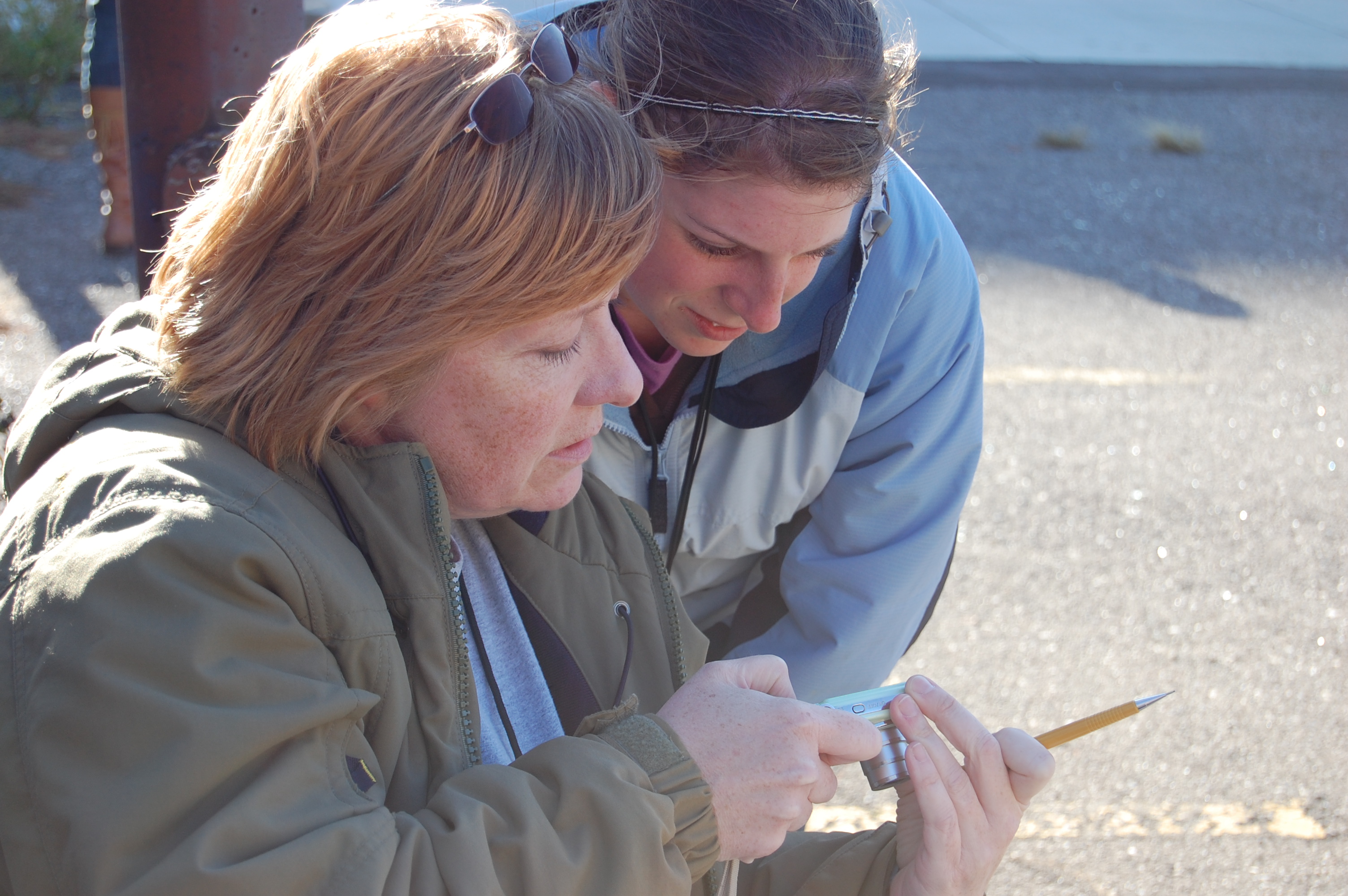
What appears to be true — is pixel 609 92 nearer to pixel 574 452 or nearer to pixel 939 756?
pixel 574 452

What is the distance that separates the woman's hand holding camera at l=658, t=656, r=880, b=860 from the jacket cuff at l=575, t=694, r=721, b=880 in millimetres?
23

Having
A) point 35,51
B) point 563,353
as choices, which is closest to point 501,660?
point 563,353

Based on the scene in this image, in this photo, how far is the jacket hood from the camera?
1.26 metres

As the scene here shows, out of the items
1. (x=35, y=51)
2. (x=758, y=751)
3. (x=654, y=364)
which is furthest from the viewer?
(x=35, y=51)

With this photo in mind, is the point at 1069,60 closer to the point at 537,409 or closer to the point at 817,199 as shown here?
the point at 817,199

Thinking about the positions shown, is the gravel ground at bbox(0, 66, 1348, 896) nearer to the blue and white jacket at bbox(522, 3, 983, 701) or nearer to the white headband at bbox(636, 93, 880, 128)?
the blue and white jacket at bbox(522, 3, 983, 701)

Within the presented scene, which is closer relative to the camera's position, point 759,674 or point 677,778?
point 677,778

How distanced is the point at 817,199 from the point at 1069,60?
8.18 meters

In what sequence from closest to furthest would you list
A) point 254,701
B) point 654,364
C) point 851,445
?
point 254,701
point 654,364
point 851,445

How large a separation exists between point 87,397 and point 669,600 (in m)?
0.75

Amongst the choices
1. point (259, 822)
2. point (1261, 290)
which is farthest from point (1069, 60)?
point (259, 822)

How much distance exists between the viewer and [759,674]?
1449mm

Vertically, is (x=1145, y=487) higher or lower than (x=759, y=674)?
lower

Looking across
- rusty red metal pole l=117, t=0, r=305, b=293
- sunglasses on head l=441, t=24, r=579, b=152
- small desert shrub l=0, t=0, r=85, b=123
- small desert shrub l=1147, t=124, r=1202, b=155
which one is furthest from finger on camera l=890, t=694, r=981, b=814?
small desert shrub l=1147, t=124, r=1202, b=155
